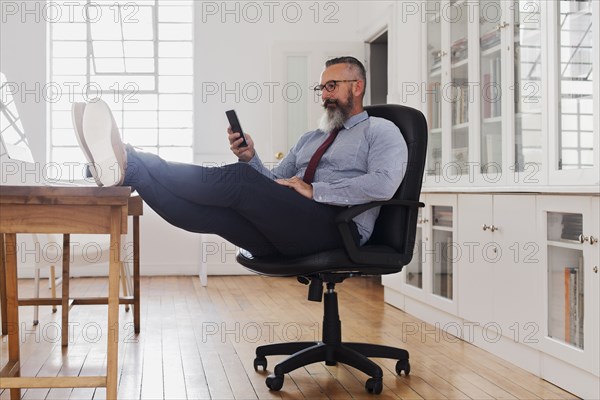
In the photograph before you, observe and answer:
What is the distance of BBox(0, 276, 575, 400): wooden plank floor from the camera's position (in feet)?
8.34

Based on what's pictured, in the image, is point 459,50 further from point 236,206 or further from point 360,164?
point 236,206

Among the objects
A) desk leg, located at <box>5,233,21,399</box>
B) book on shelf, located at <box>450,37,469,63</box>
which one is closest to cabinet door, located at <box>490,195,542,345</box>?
book on shelf, located at <box>450,37,469,63</box>

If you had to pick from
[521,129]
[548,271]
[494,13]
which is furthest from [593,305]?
[494,13]

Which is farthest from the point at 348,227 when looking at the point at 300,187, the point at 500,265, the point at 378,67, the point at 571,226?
the point at 378,67

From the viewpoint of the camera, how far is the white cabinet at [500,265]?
2.82m

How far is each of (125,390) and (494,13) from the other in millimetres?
2306

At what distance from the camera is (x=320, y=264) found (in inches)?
97.8

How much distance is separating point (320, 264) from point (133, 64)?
14.2 ft

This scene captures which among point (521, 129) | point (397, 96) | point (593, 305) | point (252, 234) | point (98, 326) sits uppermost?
point (397, 96)

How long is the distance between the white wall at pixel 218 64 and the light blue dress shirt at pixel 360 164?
124 inches

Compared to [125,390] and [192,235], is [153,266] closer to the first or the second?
[192,235]

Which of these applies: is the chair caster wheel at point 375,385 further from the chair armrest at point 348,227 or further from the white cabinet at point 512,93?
the white cabinet at point 512,93

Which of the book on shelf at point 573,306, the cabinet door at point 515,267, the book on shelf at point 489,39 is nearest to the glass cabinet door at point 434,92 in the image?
the book on shelf at point 489,39

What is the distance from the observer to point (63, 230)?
1.85m
